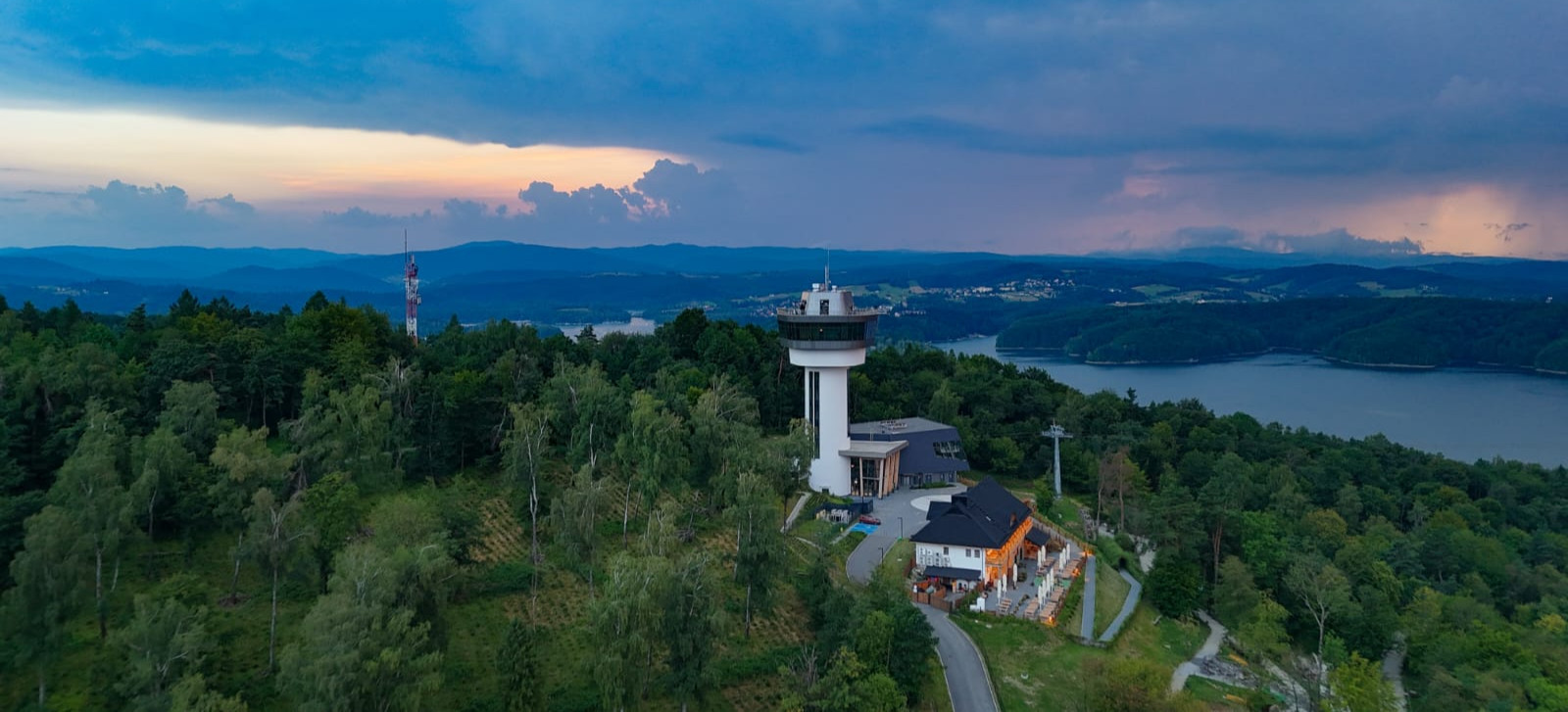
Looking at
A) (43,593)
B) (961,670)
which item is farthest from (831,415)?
(43,593)

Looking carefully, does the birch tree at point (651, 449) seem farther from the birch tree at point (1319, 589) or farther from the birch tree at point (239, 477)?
the birch tree at point (1319, 589)

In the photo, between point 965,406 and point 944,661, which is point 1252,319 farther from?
point 944,661

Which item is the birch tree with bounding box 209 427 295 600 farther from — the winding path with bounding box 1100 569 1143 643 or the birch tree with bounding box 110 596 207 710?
the winding path with bounding box 1100 569 1143 643

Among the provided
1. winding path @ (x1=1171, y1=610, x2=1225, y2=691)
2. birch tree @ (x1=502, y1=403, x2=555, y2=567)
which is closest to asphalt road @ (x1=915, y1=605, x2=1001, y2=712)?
winding path @ (x1=1171, y1=610, x2=1225, y2=691)

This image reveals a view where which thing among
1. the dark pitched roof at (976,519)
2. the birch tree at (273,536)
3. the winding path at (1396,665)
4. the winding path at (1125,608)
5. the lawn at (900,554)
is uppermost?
the birch tree at (273,536)

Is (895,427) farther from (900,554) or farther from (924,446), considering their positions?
(900,554)

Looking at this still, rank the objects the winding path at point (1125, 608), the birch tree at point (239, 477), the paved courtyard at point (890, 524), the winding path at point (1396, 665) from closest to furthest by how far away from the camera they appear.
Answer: the birch tree at point (239, 477) → the winding path at point (1125, 608) → the paved courtyard at point (890, 524) → the winding path at point (1396, 665)

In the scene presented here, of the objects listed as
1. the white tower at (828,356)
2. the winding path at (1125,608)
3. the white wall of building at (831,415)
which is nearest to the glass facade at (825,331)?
the white tower at (828,356)
